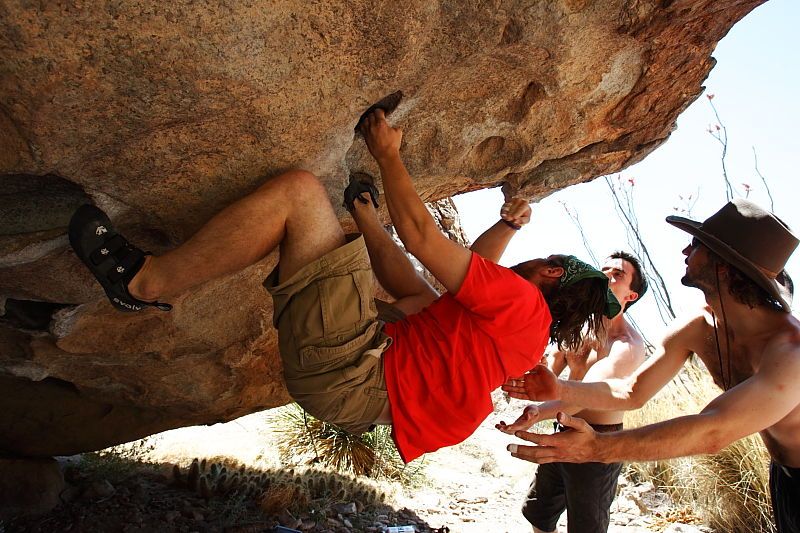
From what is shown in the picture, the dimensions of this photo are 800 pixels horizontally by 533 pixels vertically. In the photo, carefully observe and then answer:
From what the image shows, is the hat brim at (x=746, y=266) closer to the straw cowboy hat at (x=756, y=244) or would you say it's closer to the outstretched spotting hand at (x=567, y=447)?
the straw cowboy hat at (x=756, y=244)

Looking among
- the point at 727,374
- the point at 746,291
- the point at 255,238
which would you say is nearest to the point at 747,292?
the point at 746,291

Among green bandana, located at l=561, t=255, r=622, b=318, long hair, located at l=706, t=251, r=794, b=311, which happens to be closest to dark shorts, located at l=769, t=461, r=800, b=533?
long hair, located at l=706, t=251, r=794, b=311

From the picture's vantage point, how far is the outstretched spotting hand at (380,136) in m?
3.24

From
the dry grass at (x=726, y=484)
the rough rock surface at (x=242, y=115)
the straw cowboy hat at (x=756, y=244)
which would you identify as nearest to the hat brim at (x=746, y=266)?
the straw cowboy hat at (x=756, y=244)

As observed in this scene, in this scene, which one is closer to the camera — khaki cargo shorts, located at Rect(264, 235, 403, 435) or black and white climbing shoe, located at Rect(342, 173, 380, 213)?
khaki cargo shorts, located at Rect(264, 235, 403, 435)

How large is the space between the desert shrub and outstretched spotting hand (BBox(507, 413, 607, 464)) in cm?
526

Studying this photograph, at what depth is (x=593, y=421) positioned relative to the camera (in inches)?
177

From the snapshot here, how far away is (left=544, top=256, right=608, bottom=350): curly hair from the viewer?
349 centimetres

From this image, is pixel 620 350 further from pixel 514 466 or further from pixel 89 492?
pixel 514 466

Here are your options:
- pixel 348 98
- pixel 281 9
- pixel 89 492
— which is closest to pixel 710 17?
pixel 348 98

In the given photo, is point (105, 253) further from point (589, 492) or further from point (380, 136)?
point (589, 492)

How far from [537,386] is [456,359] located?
85cm

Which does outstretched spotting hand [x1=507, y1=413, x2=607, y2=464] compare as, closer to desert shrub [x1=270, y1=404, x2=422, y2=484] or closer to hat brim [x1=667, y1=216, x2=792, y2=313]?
hat brim [x1=667, y1=216, x2=792, y2=313]

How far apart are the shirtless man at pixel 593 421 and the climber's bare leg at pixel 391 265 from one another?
0.95 metres
